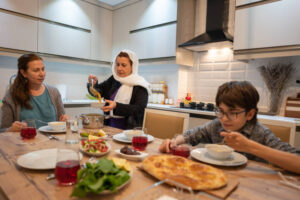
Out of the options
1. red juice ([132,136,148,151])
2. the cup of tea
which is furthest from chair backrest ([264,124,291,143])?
the cup of tea


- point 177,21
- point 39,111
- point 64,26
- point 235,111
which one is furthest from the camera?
point 64,26

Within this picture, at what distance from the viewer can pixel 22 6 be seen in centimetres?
286

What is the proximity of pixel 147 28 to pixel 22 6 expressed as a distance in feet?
5.92

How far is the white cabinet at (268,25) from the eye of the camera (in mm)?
2105

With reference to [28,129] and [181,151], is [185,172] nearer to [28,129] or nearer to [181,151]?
[181,151]

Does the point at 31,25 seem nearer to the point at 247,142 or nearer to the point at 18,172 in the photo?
the point at 18,172

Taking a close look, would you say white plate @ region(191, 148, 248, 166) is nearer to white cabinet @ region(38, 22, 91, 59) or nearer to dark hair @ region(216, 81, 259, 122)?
dark hair @ region(216, 81, 259, 122)

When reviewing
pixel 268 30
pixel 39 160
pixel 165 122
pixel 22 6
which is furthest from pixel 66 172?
pixel 22 6

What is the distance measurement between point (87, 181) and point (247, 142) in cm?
65

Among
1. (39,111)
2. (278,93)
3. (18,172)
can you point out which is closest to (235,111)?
(18,172)

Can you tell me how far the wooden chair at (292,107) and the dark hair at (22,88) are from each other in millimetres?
2623

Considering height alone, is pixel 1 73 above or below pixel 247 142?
above

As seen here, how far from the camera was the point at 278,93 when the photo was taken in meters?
2.45

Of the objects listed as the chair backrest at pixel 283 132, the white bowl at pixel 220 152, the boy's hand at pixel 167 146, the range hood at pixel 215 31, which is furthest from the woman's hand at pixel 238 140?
the range hood at pixel 215 31
